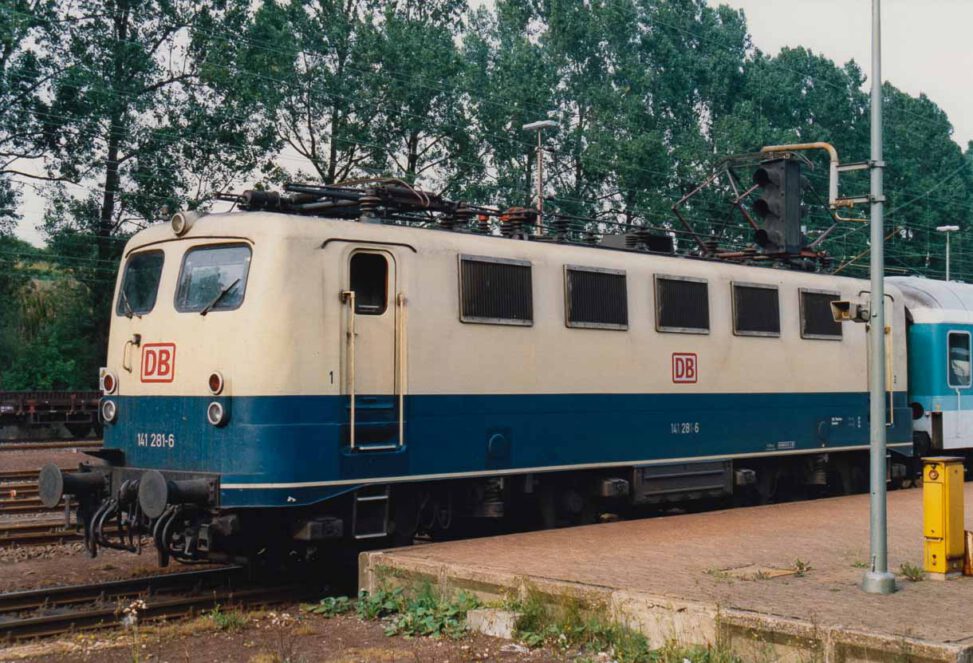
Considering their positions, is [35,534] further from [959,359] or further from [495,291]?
[959,359]

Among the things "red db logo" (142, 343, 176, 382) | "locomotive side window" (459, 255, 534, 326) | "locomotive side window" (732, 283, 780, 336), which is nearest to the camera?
"red db logo" (142, 343, 176, 382)

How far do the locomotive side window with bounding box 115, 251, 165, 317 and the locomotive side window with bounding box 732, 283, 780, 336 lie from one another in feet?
25.0

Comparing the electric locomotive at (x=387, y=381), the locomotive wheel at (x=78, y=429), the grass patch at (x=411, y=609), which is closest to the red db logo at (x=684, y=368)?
the electric locomotive at (x=387, y=381)

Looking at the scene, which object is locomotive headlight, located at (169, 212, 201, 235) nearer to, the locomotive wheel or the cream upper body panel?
the cream upper body panel

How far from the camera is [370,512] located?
36.7 ft

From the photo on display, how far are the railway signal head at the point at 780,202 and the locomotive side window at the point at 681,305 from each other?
60.6 inches

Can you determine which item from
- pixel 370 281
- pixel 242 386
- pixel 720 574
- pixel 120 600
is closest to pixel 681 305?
pixel 370 281

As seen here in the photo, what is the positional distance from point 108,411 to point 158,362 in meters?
0.98

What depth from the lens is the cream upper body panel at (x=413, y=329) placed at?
10.7 m

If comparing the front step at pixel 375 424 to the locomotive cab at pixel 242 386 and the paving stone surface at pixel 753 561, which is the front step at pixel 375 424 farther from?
the paving stone surface at pixel 753 561

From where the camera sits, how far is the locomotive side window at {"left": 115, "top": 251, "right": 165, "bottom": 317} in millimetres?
11750

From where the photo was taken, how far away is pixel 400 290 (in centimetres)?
1149

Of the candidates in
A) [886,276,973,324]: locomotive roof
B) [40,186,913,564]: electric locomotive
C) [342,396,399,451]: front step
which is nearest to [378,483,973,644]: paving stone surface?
[40,186,913,564]: electric locomotive

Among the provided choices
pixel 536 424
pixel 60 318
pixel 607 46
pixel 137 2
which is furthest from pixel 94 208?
pixel 536 424
